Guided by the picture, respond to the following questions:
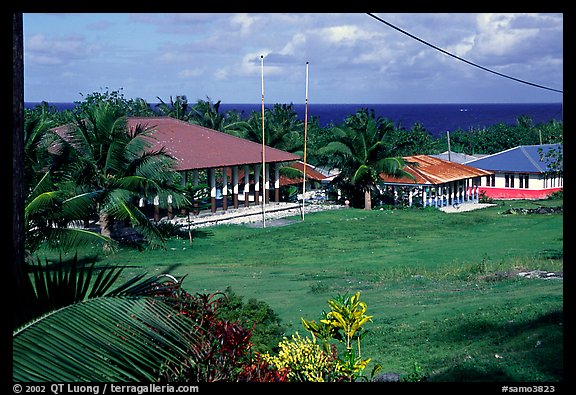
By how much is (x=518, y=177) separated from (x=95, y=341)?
45366 mm

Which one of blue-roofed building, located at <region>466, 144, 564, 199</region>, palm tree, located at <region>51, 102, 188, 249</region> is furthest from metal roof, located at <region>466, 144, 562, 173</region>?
palm tree, located at <region>51, 102, 188, 249</region>

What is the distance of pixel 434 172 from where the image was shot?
41250 mm

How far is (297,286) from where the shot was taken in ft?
52.4

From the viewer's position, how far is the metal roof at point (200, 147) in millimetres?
30778

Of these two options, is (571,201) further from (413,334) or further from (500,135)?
(500,135)

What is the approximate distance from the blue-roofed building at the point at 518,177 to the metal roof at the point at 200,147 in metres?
16.7

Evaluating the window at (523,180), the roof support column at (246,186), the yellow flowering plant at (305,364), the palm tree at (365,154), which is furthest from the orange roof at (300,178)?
the yellow flowering plant at (305,364)

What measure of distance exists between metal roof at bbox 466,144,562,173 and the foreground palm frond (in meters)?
42.9

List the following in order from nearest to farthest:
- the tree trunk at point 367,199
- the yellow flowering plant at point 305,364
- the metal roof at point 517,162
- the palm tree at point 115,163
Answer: the yellow flowering plant at point 305,364
the palm tree at point 115,163
the tree trunk at point 367,199
the metal roof at point 517,162

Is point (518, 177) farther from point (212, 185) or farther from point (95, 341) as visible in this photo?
point (95, 341)

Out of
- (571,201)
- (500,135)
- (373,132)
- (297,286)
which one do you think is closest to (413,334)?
(297,286)

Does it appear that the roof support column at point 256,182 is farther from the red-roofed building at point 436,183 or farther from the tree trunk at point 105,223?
the tree trunk at point 105,223
